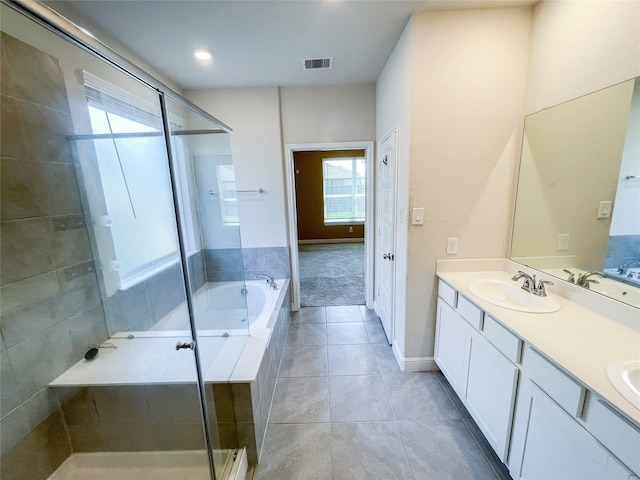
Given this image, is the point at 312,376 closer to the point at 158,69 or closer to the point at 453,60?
the point at 453,60

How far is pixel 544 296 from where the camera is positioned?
4.95 ft

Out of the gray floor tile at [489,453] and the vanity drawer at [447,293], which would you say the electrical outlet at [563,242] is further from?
the gray floor tile at [489,453]

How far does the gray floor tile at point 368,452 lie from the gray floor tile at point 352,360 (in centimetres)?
50

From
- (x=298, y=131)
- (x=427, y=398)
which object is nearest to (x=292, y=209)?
(x=298, y=131)

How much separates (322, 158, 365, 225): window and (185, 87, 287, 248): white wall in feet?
12.4

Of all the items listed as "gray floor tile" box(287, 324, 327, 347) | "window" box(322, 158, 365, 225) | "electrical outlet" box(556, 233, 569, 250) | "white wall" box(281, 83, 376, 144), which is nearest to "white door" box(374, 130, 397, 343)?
"white wall" box(281, 83, 376, 144)

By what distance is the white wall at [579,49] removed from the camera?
1.20 metres

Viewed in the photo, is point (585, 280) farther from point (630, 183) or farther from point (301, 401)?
point (301, 401)

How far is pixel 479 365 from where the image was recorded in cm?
150

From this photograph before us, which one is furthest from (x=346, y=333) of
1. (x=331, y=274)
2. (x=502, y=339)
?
(x=331, y=274)

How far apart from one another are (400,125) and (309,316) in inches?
90.3

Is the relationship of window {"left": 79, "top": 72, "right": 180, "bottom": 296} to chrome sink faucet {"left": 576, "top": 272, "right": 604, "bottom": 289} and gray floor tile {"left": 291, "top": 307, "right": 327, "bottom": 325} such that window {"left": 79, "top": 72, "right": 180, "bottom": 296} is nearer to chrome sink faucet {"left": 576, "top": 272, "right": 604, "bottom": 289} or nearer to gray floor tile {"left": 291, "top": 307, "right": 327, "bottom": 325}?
A: gray floor tile {"left": 291, "top": 307, "right": 327, "bottom": 325}

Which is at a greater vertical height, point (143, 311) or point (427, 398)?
point (143, 311)

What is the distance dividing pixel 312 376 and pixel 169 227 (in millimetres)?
1581
